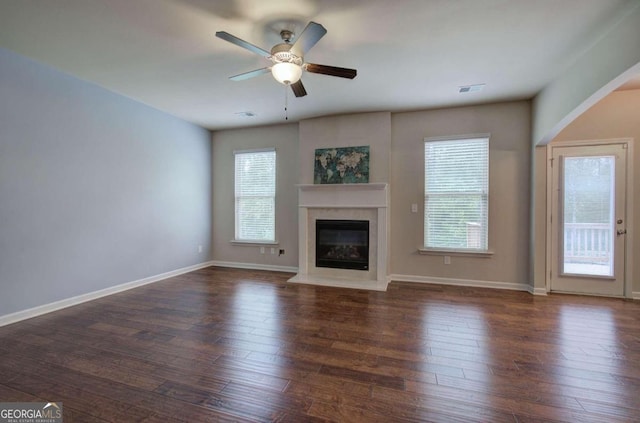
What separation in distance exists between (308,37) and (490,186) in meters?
3.55

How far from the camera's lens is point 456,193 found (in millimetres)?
4395

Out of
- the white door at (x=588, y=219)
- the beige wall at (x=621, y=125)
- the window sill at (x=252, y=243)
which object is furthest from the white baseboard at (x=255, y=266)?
the beige wall at (x=621, y=125)

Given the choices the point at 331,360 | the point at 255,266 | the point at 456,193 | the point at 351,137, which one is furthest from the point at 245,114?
the point at 331,360

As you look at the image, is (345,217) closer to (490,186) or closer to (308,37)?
(490,186)

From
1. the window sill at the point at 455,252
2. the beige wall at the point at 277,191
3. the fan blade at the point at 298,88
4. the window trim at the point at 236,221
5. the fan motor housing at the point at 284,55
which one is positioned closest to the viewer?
the fan motor housing at the point at 284,55

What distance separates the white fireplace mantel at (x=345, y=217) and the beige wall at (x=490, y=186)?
335 millimetres

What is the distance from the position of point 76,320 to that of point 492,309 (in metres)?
4.69

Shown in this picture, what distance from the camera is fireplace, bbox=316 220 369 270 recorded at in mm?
4734

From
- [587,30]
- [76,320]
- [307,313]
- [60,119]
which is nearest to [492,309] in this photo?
[307,313]

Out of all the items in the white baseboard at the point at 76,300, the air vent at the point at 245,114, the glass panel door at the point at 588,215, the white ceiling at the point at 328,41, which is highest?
the air vent at the point at 245,114

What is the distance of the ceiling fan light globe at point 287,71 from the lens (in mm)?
2475

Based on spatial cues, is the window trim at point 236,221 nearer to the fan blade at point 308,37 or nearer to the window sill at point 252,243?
the window sill at point 252,243

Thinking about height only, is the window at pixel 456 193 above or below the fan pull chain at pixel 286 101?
below

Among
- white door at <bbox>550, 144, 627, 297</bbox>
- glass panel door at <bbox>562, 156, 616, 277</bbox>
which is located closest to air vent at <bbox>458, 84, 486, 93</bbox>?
white door at <bbox>550, 144, 627, 297</bbox>
